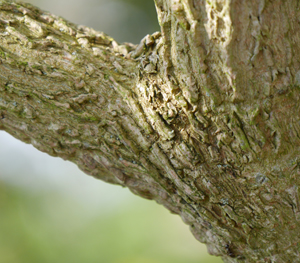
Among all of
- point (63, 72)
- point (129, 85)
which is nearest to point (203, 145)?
point (129, 85)

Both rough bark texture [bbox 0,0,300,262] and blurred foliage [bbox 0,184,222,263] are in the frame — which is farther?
blurred foliage [bbox 0,184,222,263]

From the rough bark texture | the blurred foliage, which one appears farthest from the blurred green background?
the rough bark texture

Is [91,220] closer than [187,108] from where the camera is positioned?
No

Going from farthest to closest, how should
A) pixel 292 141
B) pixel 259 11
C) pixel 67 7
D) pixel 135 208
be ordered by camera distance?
1. pixel 135 208
2. pixel 67 7
3. pixel 292 141
4. pixel 259 11

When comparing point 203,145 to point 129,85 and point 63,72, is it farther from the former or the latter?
point 63,72

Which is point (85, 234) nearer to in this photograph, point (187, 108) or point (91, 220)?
point (91, 220)

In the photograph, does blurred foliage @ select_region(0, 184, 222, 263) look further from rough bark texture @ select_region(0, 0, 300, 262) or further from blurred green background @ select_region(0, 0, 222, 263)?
rough bark texture @ select_region(0, 0, 300, 262)

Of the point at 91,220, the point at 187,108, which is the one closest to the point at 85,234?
the point at 91,220
